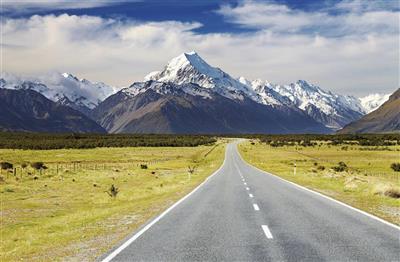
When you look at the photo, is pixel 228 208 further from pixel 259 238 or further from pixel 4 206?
pixel 4 206

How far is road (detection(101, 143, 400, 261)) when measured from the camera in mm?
11336

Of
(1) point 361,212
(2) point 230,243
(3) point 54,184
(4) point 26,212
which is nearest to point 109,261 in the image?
(2) point 230,243

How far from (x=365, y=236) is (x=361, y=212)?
18.7 ft

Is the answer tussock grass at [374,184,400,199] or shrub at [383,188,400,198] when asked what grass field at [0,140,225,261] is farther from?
shrub at [383,188,400,198]

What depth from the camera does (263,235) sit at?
13883mm

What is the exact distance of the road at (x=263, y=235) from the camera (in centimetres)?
1134

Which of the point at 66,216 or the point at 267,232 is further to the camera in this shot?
the point at 66,216

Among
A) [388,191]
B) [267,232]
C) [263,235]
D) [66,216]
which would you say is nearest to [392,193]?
[388,191]

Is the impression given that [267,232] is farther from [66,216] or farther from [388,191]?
[388,191]

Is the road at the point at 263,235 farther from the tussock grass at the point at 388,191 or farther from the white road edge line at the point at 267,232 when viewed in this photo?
the tussock grass at the point at 388,191

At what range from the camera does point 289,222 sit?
1634cm

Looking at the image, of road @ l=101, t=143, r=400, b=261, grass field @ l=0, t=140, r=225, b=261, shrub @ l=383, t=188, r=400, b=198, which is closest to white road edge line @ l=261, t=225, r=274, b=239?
road @ l=101, t=143, r=400, b=261

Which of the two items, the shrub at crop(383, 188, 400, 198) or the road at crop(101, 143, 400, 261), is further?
the shrub at crop(383, 188, 400, 198)

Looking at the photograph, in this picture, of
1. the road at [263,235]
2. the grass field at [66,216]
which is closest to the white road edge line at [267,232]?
the road at [263,235]
